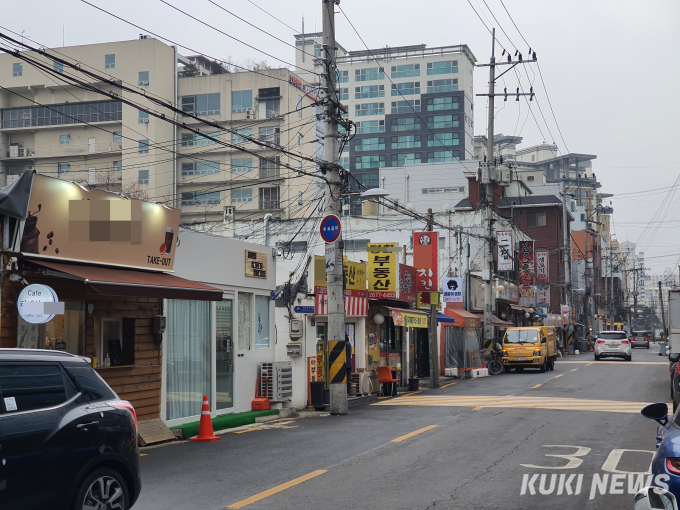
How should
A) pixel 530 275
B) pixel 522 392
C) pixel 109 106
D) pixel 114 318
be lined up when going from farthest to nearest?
pixel 109 106
pixel 530 275
pixel 522 392
pixel 114 318

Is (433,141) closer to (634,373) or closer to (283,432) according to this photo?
(634,373)

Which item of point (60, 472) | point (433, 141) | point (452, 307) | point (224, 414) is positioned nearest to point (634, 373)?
point (452, 307)

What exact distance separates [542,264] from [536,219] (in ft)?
56.9

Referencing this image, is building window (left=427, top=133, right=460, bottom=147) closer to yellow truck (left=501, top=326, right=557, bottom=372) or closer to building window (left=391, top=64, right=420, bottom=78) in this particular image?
building window (left=391, top=64, right=420, bottom=78)

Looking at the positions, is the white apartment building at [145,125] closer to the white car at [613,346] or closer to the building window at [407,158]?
the white car at [613,346]

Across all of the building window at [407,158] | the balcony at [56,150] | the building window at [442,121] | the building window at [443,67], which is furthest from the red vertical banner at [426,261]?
the building window at [443,67]

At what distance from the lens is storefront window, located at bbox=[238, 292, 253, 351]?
1878 centimetres

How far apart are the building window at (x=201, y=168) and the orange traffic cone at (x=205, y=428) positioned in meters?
57.5

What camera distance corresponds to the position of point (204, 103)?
231 feet

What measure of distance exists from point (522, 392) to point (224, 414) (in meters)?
11.1

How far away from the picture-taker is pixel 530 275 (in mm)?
59812

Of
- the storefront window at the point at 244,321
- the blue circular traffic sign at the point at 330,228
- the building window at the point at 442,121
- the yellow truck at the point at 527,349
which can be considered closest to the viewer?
the storefront window at the point at 244,321

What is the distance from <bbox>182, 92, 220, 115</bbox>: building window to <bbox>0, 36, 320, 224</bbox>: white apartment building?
95mm

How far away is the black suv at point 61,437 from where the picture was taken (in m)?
6.23
